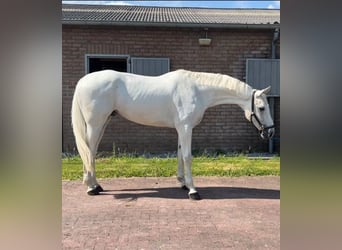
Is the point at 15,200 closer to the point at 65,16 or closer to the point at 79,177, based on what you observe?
the point at 79,177

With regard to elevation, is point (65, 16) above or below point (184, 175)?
above

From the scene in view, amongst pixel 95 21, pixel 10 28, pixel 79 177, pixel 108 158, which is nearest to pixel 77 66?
pixel 95 21

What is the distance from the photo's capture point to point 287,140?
127cm

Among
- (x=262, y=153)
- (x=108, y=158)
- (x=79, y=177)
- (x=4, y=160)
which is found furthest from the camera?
(x=262, y=153)

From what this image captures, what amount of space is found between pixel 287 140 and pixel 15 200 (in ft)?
3.07

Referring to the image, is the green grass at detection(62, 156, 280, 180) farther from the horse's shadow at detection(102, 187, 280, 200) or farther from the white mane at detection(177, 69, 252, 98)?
the white mane at detection(177, 69, 252, 98)

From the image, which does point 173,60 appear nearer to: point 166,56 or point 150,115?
point 166,56

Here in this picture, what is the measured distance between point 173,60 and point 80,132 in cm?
403

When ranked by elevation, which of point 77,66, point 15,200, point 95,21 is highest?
point 95,21

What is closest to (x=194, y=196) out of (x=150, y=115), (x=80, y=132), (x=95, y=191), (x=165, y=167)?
(x=150, y=115)

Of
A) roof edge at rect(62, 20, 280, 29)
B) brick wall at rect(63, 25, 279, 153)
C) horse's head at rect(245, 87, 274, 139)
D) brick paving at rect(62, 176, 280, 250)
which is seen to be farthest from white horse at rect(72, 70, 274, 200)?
roof edge at rect(62, 20, 280, 29)

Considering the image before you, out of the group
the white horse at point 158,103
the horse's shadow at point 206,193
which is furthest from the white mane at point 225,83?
the horse's shadow at point 206,193

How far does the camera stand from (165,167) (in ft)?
22.4

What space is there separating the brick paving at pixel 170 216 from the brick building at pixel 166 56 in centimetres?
271
